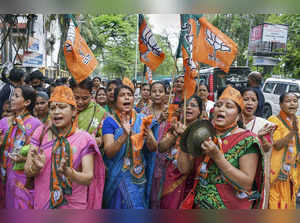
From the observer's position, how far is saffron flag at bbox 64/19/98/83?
2742 millimetres

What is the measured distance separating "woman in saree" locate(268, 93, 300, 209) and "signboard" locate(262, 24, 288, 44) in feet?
40.3

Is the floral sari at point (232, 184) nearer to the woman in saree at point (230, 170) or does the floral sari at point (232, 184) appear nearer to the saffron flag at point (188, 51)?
the woman in saree at point (230, 170)

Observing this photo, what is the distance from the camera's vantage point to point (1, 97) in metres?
3.38

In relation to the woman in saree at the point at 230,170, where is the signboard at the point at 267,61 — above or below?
above

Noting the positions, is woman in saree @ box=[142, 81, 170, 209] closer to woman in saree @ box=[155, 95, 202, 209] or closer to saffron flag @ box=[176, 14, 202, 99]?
woman in saree @ box=[155, 95, 202, 209]

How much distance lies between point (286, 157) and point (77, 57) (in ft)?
6.99

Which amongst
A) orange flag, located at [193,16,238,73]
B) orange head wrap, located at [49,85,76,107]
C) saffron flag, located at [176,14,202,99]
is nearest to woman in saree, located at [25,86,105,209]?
orange head wrap, located at [49,85,76,107]

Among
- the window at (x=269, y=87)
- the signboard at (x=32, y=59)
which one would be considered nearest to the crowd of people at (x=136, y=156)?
the signboard at (x=32, y=59)

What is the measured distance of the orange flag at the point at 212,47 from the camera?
2732mm

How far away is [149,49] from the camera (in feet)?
10.6

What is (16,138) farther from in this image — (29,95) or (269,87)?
(269,87)

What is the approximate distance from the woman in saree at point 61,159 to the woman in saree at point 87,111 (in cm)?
82

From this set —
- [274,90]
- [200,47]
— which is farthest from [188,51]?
[274,90]

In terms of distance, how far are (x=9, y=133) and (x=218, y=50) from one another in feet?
6.20
